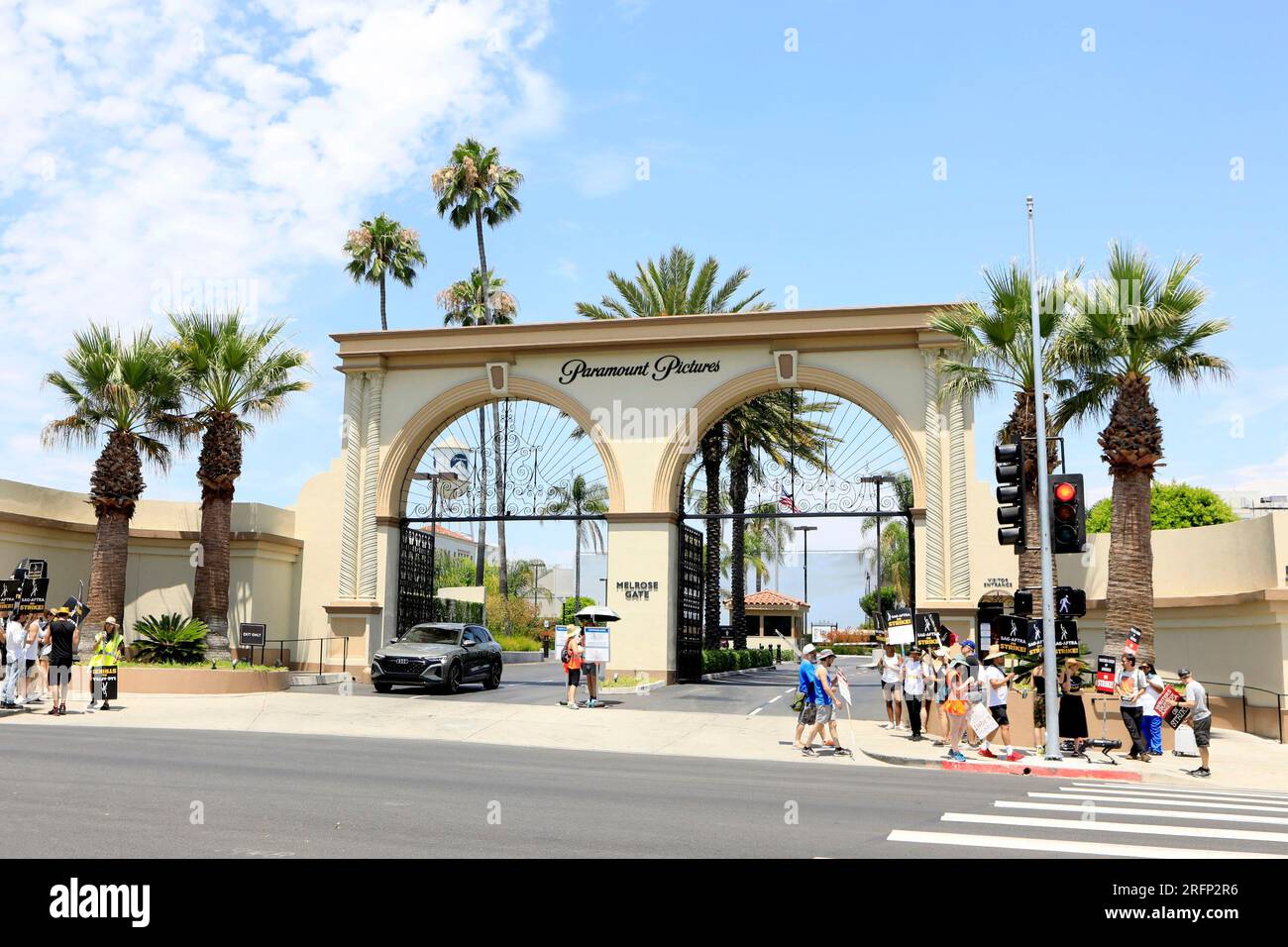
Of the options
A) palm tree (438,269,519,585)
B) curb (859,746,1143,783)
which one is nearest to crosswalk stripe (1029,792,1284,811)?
curb (859,746,1143,783)

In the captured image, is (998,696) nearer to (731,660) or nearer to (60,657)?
(60,657)

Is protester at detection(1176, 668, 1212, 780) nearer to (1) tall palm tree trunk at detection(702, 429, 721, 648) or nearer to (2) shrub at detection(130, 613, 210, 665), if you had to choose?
(1) tall palm tree trunk at detection(702, 429, 721, 648)

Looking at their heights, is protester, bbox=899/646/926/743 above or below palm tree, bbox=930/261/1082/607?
below

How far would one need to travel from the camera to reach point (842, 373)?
26234 mm

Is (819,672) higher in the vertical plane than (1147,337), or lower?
lower

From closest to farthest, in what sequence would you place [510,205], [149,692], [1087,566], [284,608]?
[149,692] < [1087,566] < [284,608] < [510,205]

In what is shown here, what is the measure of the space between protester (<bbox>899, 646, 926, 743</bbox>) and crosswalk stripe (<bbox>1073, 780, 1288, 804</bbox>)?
397cm

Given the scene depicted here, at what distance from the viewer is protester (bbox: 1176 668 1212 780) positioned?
49.1ft

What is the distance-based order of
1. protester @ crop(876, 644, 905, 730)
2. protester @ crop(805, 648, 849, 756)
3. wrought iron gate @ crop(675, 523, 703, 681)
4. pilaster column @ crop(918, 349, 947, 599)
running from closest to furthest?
protester @ crop(805, 648, 849, 756), protester @ crop(876, 644, 905, 730), pilaster column @ crop(918, 349, 947, 599), wrought iron gate @ crop(675, 523, 703, 681)

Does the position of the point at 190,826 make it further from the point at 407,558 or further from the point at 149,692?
the point at 407,558

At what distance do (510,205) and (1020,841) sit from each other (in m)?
41.0

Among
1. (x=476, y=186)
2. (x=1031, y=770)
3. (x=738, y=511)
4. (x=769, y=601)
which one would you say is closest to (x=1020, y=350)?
(x=1031, y=770)

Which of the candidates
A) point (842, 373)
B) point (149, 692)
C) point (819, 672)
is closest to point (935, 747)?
point (819, 672)

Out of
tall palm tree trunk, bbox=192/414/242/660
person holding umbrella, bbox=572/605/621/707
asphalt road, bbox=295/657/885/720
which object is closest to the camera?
person holding umbrella, bbox=572/605/621/707
